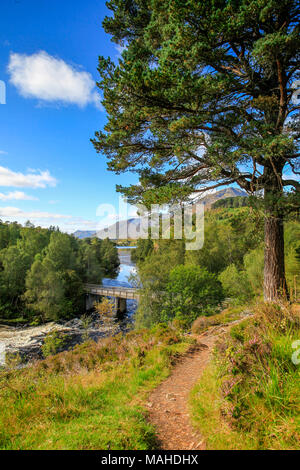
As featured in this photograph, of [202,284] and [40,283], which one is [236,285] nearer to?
[202,284]

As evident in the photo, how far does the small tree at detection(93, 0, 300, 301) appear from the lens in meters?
4.97

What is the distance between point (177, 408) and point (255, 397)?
1.48 metres

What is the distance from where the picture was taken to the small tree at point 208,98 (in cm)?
497

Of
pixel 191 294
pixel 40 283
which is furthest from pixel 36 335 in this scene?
pixel 191 294

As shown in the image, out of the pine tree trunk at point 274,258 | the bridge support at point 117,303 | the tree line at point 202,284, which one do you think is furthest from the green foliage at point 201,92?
the bridge support at point 117,303

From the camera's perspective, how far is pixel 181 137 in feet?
22.2

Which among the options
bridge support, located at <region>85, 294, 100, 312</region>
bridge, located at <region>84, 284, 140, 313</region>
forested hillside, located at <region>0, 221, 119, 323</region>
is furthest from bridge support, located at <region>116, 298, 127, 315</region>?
forested hillside, located at <region>0, 221, 119, 323</region>

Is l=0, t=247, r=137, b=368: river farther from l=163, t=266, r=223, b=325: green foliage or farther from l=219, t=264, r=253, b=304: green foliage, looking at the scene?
l=219, t=264, r=253, b=304: green foliage

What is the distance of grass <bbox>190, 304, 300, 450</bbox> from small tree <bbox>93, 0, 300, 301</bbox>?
144 inches

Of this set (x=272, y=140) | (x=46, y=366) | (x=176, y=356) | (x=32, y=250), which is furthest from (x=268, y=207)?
(x=32, y=250)

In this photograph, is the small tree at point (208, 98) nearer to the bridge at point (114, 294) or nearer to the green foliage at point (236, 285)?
the green foliage at point (236, 285)

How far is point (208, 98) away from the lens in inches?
225
